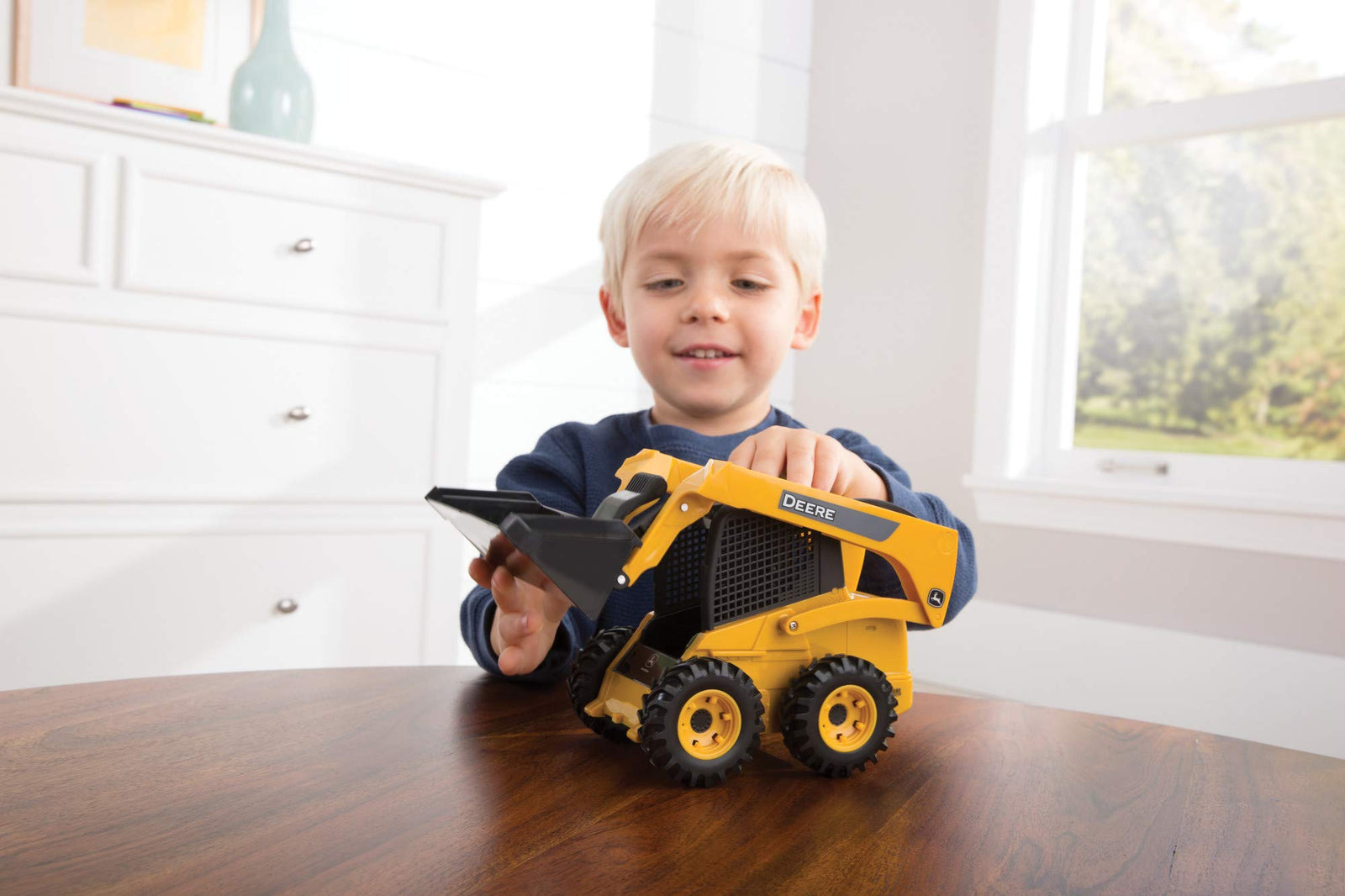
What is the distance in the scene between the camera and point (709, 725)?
52 centimetres

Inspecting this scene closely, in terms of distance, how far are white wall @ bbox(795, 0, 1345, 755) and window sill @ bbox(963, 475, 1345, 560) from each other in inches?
1.3

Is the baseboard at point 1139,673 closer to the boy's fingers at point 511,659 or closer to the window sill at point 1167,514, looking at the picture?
the window sill at point 1167,514

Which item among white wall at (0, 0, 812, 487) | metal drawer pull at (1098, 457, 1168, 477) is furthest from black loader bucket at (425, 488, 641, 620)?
metal drawer pull at (1098, 457, 1168, 477)

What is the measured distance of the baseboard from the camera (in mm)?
1931

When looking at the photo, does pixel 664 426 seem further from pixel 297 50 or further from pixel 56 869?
pixel 297 50

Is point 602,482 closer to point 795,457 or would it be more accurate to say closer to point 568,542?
point 795,457

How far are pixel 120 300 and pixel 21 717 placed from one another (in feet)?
3.40

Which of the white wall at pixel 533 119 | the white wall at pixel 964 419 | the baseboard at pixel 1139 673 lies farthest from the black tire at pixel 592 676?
the white wall at pixel 964 419

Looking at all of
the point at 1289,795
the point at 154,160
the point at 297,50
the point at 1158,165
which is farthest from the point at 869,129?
the point at 1289,795

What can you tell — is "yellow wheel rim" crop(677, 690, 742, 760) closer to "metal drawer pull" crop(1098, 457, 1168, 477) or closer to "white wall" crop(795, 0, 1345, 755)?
"white wall" crop(795, 0, 1345, 755)

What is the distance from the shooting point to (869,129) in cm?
270

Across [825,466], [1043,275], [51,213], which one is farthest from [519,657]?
[1043,275]

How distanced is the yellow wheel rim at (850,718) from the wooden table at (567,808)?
0.8 inches

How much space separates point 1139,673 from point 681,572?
186cm
